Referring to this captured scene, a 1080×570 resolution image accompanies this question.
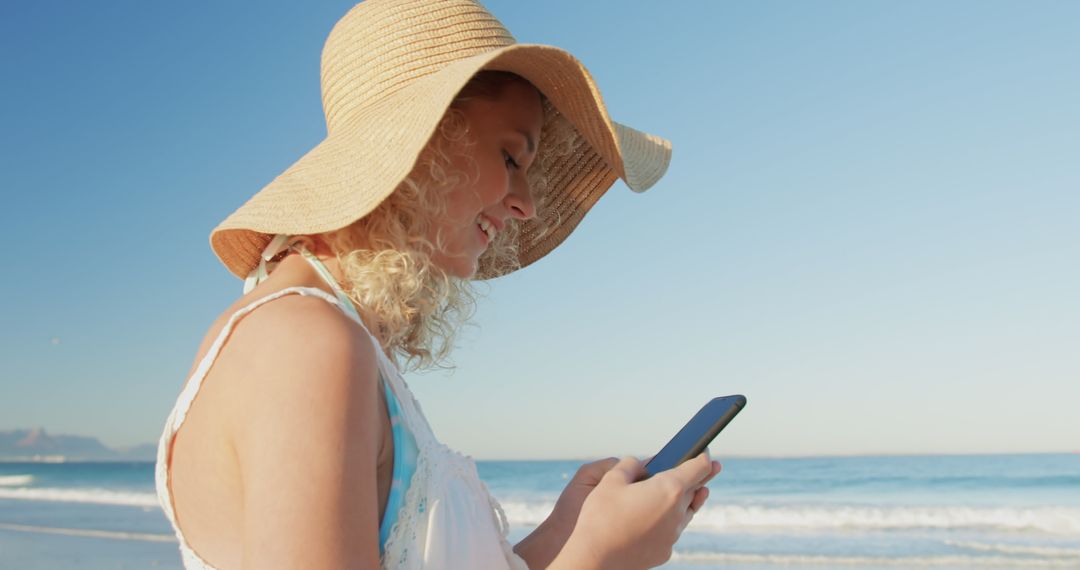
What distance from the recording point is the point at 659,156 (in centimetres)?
→ 217

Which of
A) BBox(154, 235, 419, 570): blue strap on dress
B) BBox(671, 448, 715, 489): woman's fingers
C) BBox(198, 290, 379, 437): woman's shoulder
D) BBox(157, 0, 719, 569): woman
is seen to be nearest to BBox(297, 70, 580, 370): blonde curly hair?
BBox(157, 0, 719, 569): woman

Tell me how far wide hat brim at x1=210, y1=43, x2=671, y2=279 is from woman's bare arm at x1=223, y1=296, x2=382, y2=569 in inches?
14.1

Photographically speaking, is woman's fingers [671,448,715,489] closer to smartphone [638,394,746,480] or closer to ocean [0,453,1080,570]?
smartphone [638,394,746,480]

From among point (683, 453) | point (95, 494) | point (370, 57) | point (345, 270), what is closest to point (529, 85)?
point (370, 57)

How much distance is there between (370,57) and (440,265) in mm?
475

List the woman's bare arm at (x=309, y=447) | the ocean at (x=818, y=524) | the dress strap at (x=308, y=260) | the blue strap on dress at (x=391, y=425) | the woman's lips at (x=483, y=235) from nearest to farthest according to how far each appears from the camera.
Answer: the woman's bare arm at (x=309, y=447) < the blue strap on dress at (x=391, y=425) < the dress strap at (x=308, y=260) < the woman's lips at (x=483, y=235) < the ocean at (x=818, y=524)

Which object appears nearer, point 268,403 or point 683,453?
point 268,403

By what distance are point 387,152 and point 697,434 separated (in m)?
0.79

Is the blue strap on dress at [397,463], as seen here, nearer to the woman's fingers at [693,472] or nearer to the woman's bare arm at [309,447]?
the woman's bare arm at [309,447]

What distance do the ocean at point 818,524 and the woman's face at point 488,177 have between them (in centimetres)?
878

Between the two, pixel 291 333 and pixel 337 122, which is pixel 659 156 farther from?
pixel 291 333

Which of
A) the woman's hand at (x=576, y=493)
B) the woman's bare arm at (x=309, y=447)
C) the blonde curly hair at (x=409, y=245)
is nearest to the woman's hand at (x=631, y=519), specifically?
the woman's hand at (x=576, y=493)

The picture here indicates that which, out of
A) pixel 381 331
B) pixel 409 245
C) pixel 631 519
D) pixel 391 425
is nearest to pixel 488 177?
pixel 409 245

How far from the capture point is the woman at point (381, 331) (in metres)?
1.13
